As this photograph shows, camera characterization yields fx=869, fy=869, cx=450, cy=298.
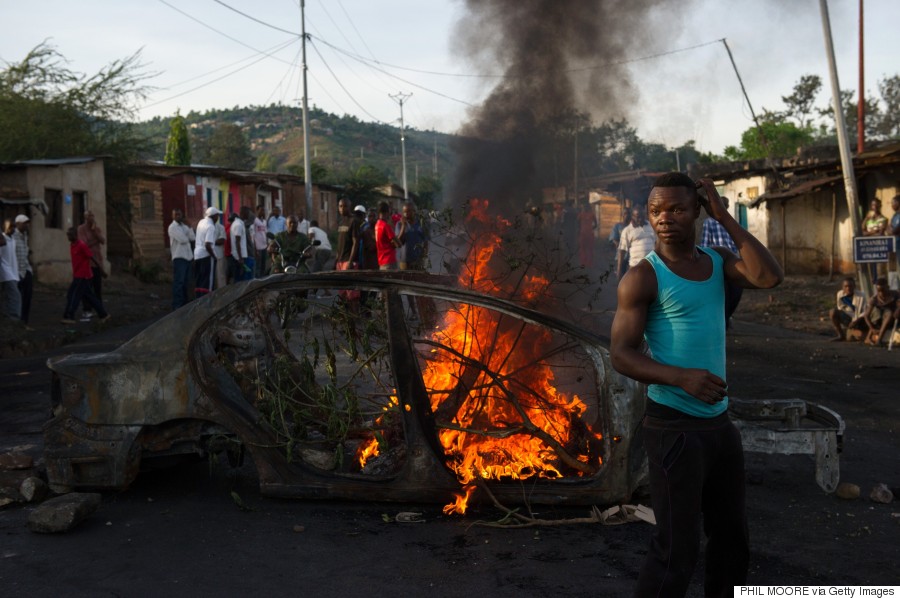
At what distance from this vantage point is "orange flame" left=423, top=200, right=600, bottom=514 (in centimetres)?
501

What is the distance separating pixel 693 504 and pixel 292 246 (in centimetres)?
1363

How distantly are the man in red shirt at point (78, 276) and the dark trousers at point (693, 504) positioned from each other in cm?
1350

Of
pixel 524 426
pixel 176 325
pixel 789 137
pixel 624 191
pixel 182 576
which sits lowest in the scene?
pixel 182 576

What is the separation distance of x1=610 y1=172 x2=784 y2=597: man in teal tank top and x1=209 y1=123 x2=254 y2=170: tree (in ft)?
245

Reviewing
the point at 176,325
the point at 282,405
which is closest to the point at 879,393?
the point at 282,405

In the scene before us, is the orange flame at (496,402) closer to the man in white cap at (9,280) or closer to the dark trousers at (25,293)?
the man in white cap at (9,280)

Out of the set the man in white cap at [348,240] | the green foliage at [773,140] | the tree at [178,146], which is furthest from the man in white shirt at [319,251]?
the tree at [178,146]

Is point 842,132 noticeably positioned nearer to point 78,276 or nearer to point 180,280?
point 180,280

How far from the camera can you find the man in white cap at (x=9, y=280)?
13039 millimetres

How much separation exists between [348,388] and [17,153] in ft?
79.3

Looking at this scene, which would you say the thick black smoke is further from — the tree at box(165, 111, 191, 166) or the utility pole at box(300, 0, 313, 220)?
the tree at box(165, 111, 191, 166)

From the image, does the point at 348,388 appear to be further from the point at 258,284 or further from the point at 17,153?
the point at 17,153

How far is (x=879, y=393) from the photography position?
8.74 metres

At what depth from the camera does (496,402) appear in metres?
5.20
